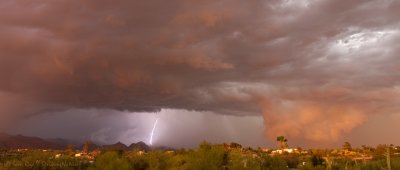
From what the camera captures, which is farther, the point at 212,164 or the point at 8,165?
the point at 212,164

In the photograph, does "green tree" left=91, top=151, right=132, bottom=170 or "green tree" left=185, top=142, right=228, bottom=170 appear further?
"green tree" left=185, top=142, right=228, bottom=170

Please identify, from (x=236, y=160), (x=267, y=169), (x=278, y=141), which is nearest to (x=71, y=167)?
(x=236, y=160)

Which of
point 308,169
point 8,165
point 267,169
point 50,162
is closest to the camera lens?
point 8,165

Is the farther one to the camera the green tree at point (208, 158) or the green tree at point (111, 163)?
the green tree at point (208, 158)

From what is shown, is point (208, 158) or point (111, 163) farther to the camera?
point (208, 158)

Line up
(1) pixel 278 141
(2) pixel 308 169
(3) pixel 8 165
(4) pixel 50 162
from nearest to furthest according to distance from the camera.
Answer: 1. (3) pixel 8 165
2. (4) pixel 50 162
3. (2) pixel 308 169
4. (1) pixel 278 141

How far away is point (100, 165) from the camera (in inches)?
1298

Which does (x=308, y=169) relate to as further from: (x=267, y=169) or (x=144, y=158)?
(x=144, y=158)

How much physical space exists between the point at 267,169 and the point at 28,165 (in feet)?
60.2

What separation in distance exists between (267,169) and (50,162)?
55.8 ft

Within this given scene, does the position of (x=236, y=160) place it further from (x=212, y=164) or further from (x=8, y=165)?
(x=8, y=165)

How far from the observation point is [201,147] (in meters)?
36.4

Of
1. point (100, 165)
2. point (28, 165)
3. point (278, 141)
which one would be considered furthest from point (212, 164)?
point (278, 141)

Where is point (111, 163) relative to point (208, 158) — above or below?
below
